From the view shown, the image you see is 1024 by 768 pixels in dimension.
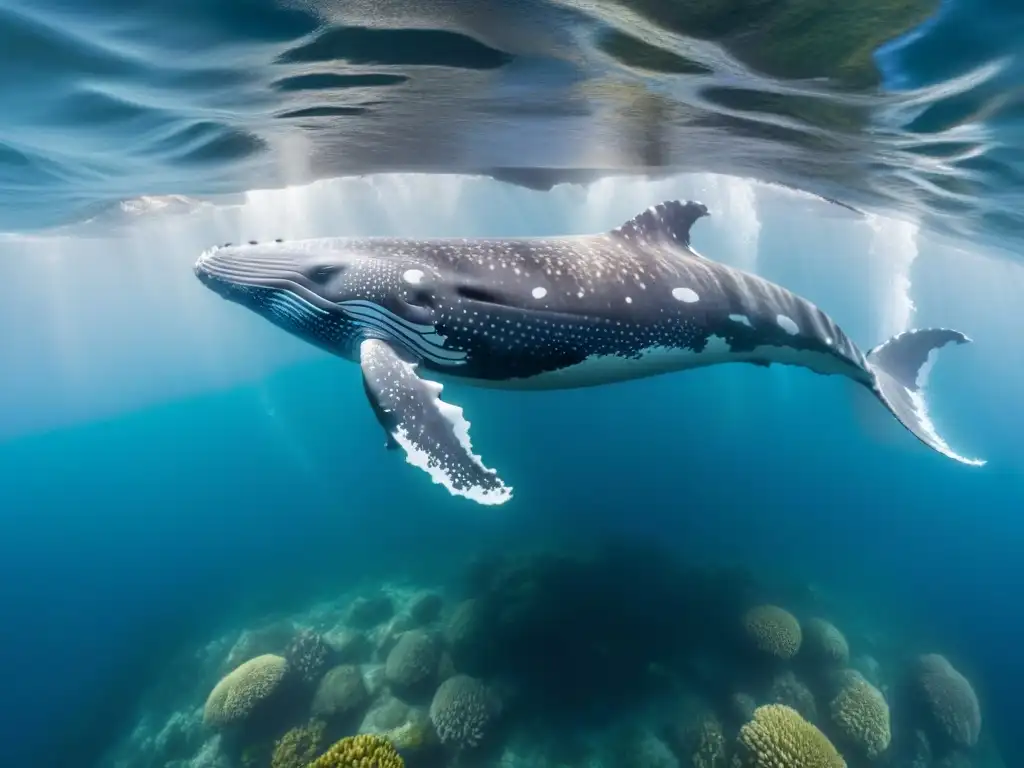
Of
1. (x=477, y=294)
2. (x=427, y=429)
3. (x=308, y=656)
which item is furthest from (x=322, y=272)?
(x=308, y=656)

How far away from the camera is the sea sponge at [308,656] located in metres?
13.4

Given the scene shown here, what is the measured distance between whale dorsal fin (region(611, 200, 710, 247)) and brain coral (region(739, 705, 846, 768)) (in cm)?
837

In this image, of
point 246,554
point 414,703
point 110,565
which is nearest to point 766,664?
point 414,703

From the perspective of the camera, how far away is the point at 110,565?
4803 cm

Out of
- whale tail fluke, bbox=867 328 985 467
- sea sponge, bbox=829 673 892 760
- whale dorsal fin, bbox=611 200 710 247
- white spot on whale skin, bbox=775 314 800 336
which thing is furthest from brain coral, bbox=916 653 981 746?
whale dorsal fin, bbox=611 200 710 247

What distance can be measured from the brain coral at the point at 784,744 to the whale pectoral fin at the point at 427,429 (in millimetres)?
8153

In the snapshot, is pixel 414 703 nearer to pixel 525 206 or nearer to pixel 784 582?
pixel 784 582

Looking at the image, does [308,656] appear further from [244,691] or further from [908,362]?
[908,362]

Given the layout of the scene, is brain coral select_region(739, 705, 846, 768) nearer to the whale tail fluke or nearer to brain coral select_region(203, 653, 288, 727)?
the whale tail fluke

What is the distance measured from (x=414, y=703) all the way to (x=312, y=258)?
10.6 m

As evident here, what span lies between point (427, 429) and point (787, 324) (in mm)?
5585

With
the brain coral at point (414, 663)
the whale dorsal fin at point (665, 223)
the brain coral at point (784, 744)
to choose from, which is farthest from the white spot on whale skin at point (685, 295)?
the brain coral at point (414, 663)

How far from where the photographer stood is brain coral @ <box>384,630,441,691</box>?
12.2 meters

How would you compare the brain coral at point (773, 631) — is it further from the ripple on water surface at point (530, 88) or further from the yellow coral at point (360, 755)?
the ripple on water surface at point (530, 88)
